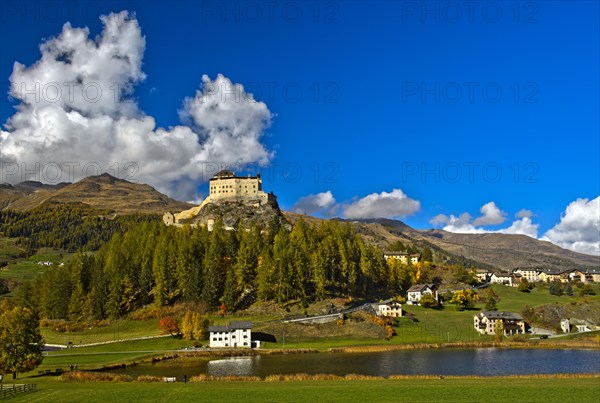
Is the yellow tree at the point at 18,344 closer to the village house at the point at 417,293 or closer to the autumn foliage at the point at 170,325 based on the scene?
the autumn foliage at the point at 170,325

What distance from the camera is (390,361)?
80500 millimetres

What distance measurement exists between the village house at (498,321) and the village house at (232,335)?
60967 mm

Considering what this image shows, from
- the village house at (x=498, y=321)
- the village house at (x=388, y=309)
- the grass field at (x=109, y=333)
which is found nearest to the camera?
the grass field at (x=109, y=333)

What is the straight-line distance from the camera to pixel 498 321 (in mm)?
120375

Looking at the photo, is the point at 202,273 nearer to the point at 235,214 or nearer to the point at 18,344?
the point at 235,214

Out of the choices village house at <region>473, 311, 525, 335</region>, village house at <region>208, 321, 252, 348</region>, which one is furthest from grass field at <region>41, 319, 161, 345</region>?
village house at <region>473, 311, 525, 335</region>

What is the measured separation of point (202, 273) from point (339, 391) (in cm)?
8751

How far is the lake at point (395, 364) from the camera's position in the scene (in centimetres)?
7044

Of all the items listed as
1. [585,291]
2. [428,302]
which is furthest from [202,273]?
[585,291]

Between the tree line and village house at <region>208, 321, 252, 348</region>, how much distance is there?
21.9m

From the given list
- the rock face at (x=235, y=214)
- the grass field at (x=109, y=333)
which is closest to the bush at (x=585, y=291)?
the rock face at (x=235, y=214)

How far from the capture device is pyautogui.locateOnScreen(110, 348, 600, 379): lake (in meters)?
70.4

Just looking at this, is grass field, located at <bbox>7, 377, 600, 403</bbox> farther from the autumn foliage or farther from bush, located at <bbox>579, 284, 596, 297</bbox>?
bush, located at <bbox>579, 284, 596, 297</bbox>

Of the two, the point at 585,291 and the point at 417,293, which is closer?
the point at 417,293
